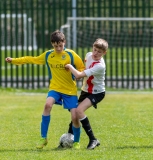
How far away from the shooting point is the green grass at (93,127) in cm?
870

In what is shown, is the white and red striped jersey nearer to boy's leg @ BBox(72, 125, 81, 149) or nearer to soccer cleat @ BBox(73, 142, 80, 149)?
boy's leg @ BBox(72, 125, 81, 149)

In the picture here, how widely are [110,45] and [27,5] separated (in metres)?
2.71

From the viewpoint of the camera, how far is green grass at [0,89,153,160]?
870 cm

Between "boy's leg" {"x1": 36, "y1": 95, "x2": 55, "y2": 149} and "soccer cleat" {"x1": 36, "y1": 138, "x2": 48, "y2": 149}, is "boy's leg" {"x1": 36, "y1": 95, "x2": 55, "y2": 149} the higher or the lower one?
the higher one

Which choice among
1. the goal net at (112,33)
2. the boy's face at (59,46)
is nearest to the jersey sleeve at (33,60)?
the boy's face at (59,46)

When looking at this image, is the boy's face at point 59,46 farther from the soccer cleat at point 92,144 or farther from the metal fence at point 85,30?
the metal fence at point 85,30

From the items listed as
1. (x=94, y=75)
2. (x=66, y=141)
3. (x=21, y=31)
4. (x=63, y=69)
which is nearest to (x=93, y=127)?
(x=66, y=141)

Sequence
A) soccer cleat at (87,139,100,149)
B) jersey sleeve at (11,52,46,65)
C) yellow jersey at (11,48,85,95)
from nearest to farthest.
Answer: soccer cleat at (87,139,100,149)
yellow jersey at (11,48,85,95)
jersey sleeve at (11,52,46,65)

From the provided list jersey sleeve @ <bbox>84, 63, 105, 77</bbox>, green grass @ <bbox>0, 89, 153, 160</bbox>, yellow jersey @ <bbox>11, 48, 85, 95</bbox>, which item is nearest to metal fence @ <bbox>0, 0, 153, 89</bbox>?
green grass @ <bbox>0, 89, 153, 160</bbox>

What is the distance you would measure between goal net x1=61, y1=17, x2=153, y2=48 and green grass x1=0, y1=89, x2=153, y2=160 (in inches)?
116

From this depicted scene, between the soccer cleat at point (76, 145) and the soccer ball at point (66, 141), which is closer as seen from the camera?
the soccer cleat at point (76, 145)

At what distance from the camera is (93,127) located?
11359 mm

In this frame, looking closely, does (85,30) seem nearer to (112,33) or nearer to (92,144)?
(112,33)

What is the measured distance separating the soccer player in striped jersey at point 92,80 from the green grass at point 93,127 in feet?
1.41
